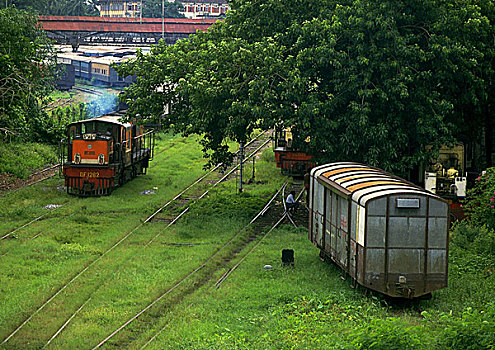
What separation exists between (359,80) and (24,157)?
20.3 m

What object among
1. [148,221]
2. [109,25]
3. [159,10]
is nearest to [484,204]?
[148,221]

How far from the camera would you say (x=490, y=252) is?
19.5 metres

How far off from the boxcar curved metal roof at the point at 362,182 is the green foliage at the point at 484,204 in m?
4.41

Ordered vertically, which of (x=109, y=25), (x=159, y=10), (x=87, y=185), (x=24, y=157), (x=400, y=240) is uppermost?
(x=159, y=10)

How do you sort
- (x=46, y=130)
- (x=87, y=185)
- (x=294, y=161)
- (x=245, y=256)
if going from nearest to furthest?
1. (x=245, y=256)
2. (x=87, y=185)
3. (x=294, y=161)
4. (x=46, y=130)

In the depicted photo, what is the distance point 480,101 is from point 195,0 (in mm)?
115267

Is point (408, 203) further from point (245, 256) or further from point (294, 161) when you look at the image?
point (294, 161)

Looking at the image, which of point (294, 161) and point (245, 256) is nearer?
point (245, 256)

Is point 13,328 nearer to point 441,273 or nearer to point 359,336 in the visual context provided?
point 359,336

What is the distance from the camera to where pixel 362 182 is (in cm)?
1723

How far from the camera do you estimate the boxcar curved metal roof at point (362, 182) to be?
51.1 feet

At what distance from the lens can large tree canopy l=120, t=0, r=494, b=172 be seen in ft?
79.8

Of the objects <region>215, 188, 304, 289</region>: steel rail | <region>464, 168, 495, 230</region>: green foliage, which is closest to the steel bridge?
<region>215, 188, 304, 289</region>: steel rail

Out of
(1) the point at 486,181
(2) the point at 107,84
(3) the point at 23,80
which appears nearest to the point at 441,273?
(1) the point at 486,181
